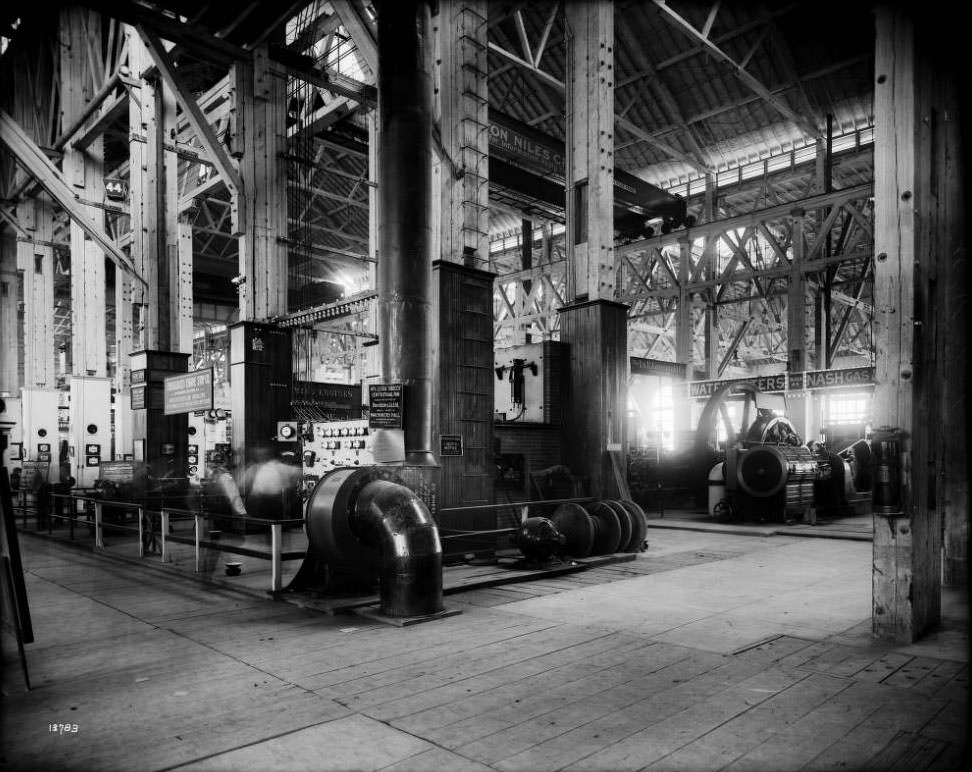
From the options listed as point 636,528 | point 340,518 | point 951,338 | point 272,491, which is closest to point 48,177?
point 272,491

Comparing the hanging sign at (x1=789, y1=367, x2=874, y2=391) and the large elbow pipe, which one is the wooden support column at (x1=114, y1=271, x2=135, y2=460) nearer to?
the large elbow pipe

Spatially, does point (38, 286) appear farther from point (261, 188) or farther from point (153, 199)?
point (261, 188)

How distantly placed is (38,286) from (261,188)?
13.2 metres

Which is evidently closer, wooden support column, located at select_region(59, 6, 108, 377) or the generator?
the generator

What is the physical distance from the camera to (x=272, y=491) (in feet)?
40.6

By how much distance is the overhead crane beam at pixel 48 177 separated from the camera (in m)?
12.8

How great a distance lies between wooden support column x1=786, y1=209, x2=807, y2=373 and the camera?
20.2m

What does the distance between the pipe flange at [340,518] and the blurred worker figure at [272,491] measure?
5.83m

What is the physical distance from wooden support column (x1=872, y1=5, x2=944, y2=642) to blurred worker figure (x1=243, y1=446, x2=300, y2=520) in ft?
31.6

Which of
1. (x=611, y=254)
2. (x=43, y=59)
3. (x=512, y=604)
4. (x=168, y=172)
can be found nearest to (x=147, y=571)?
(x=512, y=604)

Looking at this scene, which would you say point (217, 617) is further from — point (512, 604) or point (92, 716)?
point (512, 604)

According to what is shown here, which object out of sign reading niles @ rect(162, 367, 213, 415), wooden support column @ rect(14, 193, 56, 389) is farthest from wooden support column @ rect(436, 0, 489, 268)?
wooden support column @ rect(14, 193, 56, 389)

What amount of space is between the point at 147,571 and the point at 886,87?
978 centimetres

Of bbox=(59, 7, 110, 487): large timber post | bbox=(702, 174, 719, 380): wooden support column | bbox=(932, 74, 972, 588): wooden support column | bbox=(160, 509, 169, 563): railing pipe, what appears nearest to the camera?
bbox=(932, 74, 972, 588): wooden support column
